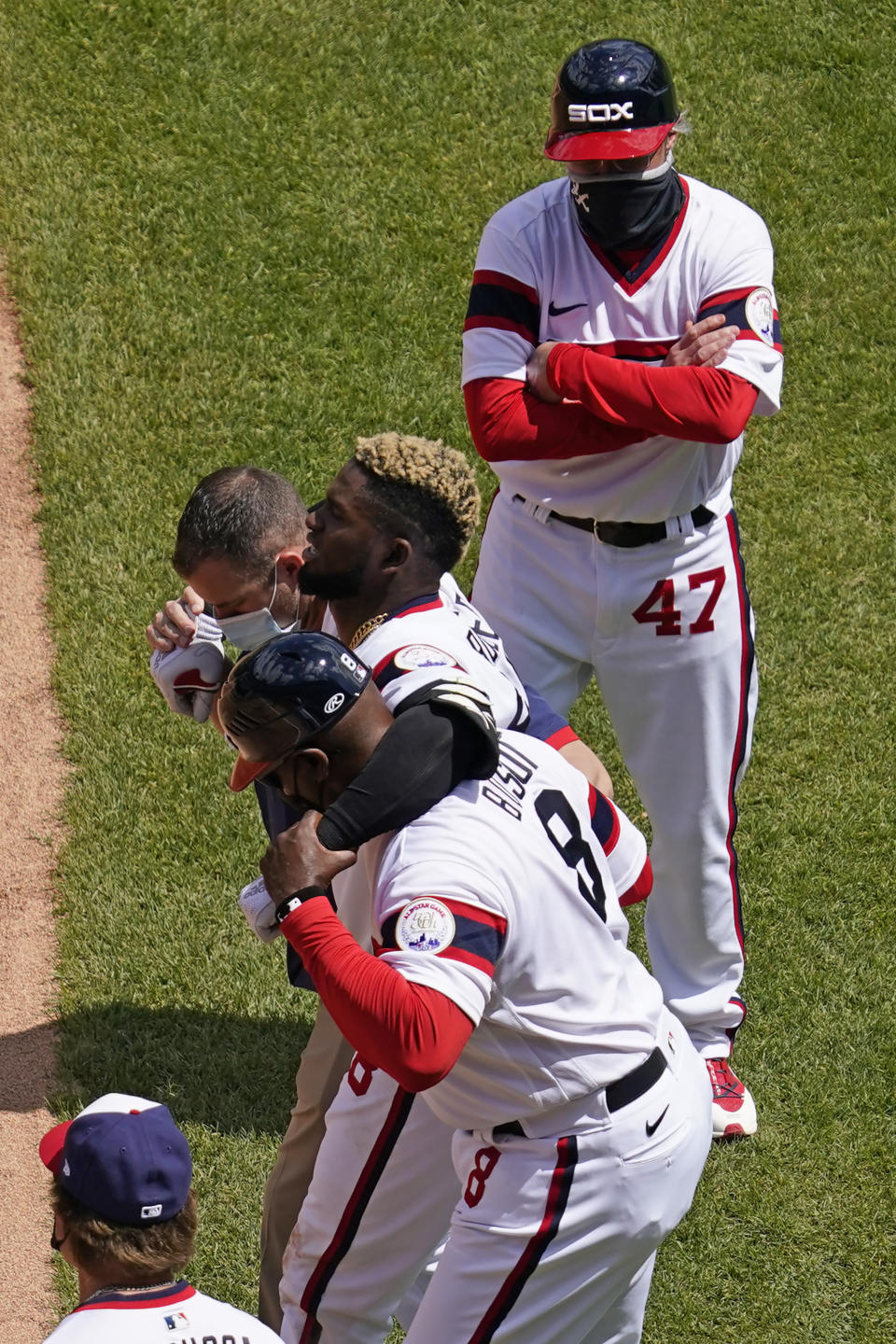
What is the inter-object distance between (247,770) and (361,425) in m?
4.20

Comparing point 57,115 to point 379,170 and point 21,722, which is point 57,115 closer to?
point 379,170

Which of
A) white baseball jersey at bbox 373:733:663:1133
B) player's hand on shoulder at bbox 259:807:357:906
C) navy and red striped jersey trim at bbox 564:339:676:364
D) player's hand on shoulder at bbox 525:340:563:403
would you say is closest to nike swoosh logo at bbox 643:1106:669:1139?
white baseball jersey at bbox 373:733:663:1133

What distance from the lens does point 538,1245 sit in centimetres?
299

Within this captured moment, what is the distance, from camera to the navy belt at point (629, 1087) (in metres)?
3.06

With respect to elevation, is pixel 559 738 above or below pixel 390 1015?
below

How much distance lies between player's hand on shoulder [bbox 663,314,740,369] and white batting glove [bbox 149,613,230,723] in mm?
1337

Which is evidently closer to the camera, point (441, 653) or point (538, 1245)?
point (538, 1245)

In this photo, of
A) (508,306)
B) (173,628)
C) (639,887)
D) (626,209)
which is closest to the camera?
(639,887)

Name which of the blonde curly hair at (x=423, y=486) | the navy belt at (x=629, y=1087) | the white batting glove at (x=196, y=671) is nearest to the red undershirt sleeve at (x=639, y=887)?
the navy belt at (x=629, y=1087)

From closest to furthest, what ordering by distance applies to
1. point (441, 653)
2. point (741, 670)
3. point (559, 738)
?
point (441, 653) < point (559, 738) < point (741, 670)

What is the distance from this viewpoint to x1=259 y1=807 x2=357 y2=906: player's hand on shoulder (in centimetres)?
287

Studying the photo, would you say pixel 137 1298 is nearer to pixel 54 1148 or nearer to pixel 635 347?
pixel 54 1148

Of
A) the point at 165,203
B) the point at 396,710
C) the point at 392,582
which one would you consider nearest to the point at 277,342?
the point at 165,203

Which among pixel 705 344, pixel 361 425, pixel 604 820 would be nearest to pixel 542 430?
pixel 705 344
